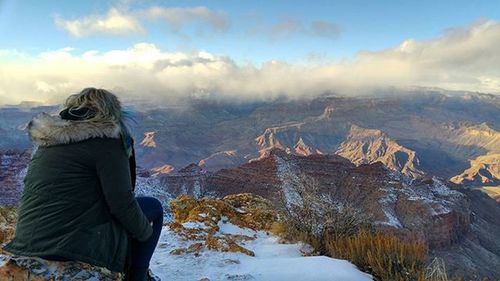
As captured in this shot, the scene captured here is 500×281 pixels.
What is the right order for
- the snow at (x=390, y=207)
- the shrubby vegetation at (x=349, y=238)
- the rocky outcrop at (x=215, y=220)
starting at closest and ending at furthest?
the shrubby vegetation at (x=349, y=238) → the rocky outcrop at (x=215, y=220) → the snow at (x=390, y=207)

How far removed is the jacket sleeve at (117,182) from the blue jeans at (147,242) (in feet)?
1.66

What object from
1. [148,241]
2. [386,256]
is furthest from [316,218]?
[148,241]

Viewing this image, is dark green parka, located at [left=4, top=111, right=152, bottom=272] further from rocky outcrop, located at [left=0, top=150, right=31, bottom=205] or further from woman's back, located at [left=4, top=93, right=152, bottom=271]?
rocky outcrop, located at [left=0, top=150, right=31, bottom=205]

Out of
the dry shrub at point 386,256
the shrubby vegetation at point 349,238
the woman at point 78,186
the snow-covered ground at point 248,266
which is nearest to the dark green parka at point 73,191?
the woman at point 78,186

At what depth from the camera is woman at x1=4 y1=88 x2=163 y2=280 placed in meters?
3.39

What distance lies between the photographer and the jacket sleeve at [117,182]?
133 inches

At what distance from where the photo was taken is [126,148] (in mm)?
3545

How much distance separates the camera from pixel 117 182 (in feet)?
11.2

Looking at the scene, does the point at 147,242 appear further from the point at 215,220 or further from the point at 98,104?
the point at 215,220

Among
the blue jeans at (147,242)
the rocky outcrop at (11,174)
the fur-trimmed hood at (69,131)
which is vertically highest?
the fur-trimmed hood at (69,131)

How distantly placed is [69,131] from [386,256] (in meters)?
4.17

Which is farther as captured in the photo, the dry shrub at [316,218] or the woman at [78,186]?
the dry shrub at [316,218]

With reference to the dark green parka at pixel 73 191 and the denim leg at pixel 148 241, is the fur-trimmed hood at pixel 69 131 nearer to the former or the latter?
the dark green parka at pixel 73 191

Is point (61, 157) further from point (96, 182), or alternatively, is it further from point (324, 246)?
point (324, 246)
